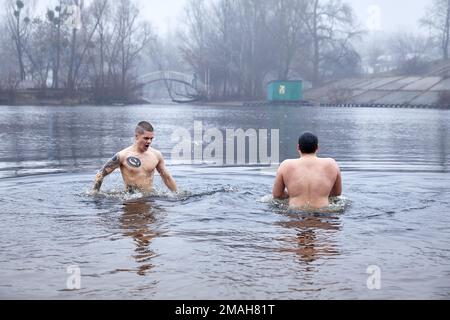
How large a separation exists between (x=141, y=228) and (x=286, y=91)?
64.6 meters

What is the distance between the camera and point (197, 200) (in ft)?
33.0

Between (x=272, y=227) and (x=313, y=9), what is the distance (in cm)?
8280

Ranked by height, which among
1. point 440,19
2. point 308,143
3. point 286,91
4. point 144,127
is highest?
point 440,19

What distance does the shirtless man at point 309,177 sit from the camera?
8.62 m

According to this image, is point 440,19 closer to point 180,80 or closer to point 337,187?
point 180,80

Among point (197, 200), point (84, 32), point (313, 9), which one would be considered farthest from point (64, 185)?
point (313, 9)

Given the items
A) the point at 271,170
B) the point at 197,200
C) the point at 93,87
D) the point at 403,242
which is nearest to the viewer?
the point at 403,242

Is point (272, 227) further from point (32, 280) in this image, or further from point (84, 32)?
point (84, 32)

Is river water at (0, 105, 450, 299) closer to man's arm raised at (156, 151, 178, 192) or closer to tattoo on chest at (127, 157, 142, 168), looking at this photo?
man's arm raised at (156, 151, 178, 192)

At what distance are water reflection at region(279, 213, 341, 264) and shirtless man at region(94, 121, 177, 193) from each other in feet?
8.01

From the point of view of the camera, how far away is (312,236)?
7.49 meters

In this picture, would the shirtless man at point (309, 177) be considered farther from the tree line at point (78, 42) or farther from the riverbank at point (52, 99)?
the tree line at point (78, 42)

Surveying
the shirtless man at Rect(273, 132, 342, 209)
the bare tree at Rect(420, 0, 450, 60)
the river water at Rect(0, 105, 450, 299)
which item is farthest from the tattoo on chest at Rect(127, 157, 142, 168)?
the bare tree at Rect(420, 0, 450, 60)

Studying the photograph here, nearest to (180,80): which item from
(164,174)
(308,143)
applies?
(164,174)
